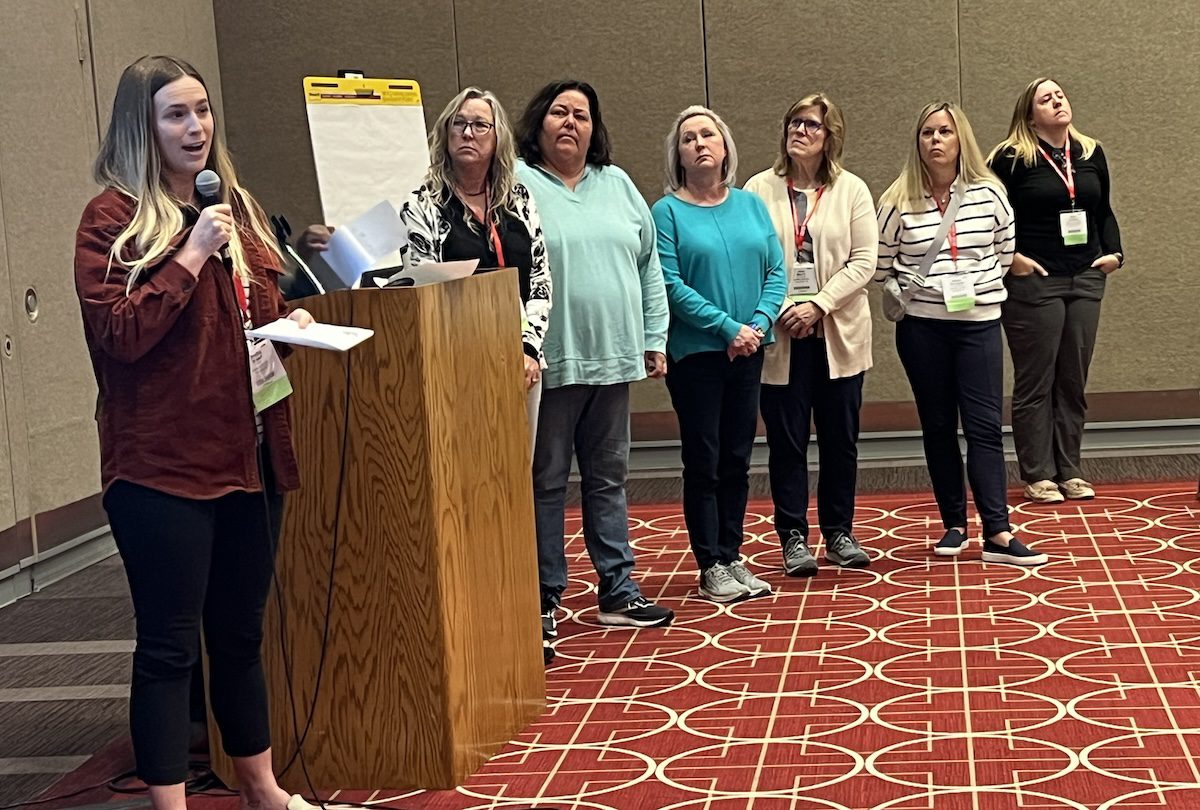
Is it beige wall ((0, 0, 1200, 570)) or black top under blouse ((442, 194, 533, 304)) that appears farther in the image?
beige wall ((0, 0, 1200, 570))

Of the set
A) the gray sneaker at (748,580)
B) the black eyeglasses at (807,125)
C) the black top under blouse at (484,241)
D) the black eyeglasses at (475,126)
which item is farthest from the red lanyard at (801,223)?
the black eyeglasses at (475,126)

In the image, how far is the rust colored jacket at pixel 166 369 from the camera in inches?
95.6

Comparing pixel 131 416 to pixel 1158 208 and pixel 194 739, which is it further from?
pixel 1158 208

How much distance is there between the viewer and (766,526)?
575 centimetres

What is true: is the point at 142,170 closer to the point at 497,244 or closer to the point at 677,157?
the point at 497,244

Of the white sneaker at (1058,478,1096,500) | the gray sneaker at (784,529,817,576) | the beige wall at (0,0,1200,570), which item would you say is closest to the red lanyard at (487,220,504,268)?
the gray sneaker at (784,529,817,576)

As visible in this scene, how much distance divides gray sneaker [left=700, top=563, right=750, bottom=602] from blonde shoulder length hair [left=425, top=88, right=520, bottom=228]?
4.69 feet

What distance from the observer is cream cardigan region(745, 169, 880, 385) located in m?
4.83

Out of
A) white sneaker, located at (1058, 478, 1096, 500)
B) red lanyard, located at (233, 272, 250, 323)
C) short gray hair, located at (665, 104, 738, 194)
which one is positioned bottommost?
white sneaker, located at (1058, 478, 1096, 500)

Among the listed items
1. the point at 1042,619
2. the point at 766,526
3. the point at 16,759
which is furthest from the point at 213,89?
the point at 1042,619

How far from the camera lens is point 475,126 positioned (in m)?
3.79

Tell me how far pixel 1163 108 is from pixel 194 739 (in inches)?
226

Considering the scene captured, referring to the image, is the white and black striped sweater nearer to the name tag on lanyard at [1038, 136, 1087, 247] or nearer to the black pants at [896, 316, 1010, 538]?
the black pants at [896, 316, 1010, 538]

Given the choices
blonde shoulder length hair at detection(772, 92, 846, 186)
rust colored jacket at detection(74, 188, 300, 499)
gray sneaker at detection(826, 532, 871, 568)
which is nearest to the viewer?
rust colored jacket at detection(74, 188, 300, 499)
